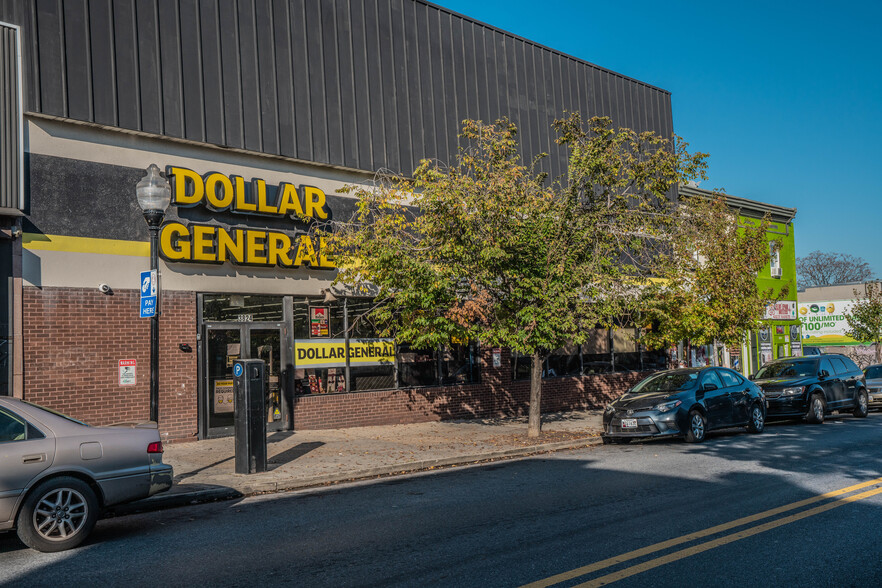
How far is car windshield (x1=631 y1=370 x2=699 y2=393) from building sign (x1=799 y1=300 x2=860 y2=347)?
3833 cm

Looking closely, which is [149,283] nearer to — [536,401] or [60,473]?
[60,473]

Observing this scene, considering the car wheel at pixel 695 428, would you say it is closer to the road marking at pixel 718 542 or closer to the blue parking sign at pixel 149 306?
the road marking at pixel 718 542

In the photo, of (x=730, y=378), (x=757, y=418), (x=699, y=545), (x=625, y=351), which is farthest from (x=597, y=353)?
(x=699, y=545)

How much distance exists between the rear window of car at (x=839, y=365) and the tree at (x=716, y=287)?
223cm

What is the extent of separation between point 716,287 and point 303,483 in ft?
43.2

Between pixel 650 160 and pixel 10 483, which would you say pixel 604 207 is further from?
pixel 10 483

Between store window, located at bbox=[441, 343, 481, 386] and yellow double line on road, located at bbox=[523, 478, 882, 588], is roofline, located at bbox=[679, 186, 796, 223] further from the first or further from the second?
yellow double line on road, located at bbox=[523, 478, 882, 588]

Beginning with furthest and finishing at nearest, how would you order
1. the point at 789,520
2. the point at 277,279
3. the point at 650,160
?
the point at 277,279
the point at 650,160
the point at 789,520

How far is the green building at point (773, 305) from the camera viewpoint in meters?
30.2

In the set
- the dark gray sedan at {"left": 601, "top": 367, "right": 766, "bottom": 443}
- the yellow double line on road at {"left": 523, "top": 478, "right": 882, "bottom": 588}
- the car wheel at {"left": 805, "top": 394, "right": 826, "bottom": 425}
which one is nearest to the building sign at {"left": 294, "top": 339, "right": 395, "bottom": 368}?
the dark gray sedan at {"left": 601, "top": 367, "right": 766, "bottom": 443}

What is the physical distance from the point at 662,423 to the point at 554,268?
135 inches

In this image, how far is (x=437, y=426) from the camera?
1677 cm

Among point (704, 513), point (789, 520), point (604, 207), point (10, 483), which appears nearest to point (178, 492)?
point (10, 483)

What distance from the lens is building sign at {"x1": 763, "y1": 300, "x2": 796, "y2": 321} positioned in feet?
99.5
